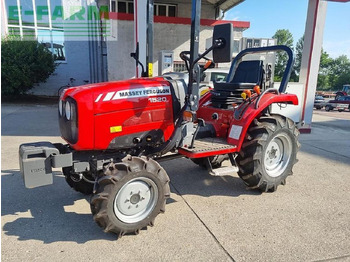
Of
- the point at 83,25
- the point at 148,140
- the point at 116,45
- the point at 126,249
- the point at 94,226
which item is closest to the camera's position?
the point at 126,249

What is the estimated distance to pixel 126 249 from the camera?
2.40 m

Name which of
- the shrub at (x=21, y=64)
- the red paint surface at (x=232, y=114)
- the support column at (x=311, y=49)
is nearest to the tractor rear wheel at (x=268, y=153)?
the red paint surface at (x=232, y=114)

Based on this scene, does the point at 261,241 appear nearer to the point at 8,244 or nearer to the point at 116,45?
the point at 8,244

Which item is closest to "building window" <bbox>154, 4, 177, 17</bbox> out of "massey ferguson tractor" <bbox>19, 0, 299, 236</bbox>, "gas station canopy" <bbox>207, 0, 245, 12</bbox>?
"gas station canopy" <bbox>207, 0, 245, 12</bbox>

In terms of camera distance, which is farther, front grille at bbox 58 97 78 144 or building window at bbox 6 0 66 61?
building window at bbox 6 0 66 61

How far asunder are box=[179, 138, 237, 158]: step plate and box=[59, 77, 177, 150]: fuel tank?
0.31 m

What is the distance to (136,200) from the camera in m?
2.61

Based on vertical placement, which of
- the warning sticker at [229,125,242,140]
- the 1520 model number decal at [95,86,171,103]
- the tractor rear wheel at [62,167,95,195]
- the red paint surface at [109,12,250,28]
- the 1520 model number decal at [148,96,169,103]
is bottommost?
the tractor rear wheel at [62,167,95,195]

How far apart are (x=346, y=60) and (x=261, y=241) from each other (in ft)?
287

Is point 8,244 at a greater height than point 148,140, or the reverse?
point 148,140

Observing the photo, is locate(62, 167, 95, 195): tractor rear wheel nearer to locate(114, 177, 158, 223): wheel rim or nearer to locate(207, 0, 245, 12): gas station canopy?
locate(114, 177, 158, 223): wheel rim

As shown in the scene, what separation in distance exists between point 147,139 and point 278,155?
1916mm

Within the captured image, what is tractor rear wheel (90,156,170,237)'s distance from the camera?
240cm

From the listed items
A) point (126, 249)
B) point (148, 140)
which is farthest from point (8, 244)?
point (148, 140)
